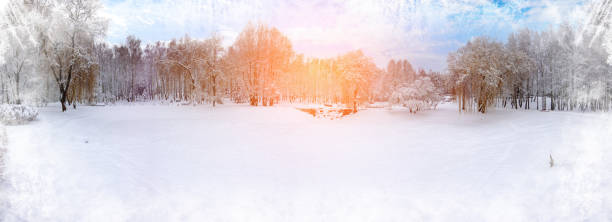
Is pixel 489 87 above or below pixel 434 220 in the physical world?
above

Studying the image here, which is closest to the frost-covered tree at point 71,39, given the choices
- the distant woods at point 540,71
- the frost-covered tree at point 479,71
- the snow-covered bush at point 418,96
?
the snow-covered bush at point 418,96

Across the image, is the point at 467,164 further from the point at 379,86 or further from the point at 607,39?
the point at 379,86

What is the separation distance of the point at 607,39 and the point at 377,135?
45.7ft

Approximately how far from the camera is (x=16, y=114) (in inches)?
490

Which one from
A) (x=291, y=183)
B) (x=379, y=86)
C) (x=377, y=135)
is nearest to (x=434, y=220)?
(x=291, y=183)

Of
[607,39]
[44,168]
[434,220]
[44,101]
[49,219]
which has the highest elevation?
[607,39]

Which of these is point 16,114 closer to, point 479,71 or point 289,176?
point 289,176

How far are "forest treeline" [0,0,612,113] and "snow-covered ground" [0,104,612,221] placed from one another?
231 inches

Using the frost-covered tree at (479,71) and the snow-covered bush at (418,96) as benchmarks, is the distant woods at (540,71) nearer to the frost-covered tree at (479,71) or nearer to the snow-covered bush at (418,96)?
the frost-covered tree at (479,71)

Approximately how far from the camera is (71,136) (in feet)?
40.8

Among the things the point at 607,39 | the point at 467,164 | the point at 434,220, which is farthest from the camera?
the point at 607,39

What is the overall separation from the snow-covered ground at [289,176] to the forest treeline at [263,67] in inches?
231

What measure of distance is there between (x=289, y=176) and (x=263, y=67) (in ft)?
79.0

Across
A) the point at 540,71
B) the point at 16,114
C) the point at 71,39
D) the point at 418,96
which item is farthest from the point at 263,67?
the point at 540,71
